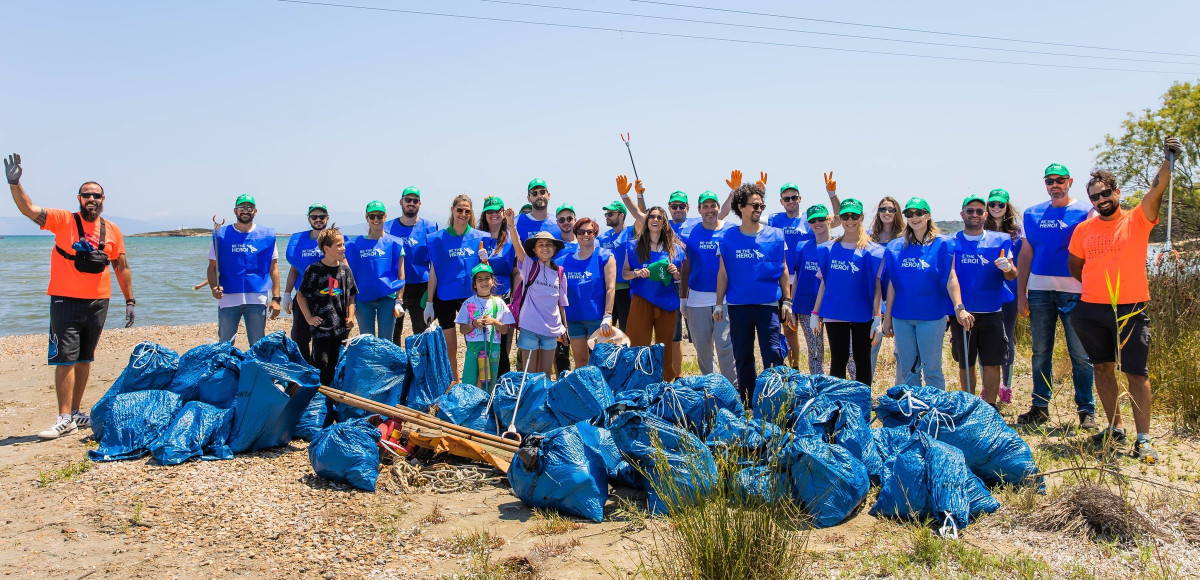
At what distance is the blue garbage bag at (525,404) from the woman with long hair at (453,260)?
5.35 ft

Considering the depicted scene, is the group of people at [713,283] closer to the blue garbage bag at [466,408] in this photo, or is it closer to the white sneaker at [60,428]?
the white sneaker at [60,428]

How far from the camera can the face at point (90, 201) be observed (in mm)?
5965

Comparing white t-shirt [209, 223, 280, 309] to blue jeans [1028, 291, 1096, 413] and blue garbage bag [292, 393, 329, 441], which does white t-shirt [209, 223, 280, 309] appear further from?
blue jeans [1028, 291, 1096, 413]

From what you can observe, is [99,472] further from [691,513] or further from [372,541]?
[691,513]

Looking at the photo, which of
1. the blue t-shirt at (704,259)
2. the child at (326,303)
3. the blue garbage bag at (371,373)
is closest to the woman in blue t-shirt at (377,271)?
the child at (326,303)

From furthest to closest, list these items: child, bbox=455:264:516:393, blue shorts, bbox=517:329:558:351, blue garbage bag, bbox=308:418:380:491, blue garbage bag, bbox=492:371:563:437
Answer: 1. blue shorts, bbox=517:329:558:351
2. child, bbox=455:264:516:393
3. blue garbage bag, bbox=492:371:563:437
4. blue garbage bag, bbox=308:418:380:491

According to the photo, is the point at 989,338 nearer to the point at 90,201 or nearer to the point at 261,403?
the point at 261,403

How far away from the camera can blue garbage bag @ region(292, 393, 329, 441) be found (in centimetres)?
569

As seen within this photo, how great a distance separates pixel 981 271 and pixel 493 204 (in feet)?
13.7

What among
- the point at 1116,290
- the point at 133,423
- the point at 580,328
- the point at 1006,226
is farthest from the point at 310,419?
the point at 1006,226

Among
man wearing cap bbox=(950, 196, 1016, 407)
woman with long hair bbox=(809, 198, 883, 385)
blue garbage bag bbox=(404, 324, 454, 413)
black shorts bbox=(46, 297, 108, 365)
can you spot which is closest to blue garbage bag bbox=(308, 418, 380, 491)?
blue garbage bag bbox=(404, 324, 454, 413)

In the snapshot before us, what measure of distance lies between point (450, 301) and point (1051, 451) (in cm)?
483

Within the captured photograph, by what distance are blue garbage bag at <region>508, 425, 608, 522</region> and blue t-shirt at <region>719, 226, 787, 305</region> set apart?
7.53 ft

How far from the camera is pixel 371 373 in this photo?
5.82m
